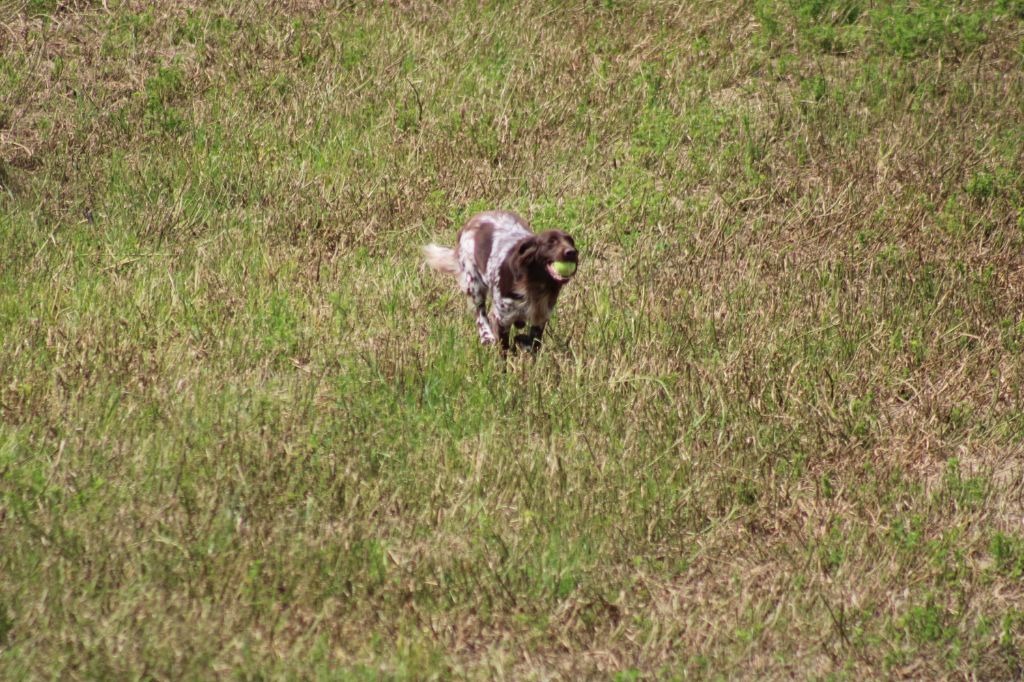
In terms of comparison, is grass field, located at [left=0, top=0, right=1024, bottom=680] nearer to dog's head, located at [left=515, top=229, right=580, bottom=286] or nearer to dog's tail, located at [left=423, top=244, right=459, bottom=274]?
dog's tail, located at [left=423, top=244, right=459, bottom=274]

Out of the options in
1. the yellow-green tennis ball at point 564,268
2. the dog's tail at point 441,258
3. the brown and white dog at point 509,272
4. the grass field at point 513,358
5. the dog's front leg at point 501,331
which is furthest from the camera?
the dog's tail at point 441,258

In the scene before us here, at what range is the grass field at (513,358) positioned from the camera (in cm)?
480

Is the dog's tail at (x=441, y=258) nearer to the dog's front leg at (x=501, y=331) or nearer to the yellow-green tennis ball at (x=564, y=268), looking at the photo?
the dog's front leg at (x=501, y=331)

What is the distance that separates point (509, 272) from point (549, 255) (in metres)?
0.28

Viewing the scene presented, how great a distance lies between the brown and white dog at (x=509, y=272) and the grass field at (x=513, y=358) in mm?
205

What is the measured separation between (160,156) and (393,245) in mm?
2059

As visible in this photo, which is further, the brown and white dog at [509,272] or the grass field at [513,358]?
the brown and white dog at [509,272]

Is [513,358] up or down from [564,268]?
down

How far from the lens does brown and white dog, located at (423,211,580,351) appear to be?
6.12 m

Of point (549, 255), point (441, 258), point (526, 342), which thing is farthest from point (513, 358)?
point (441, 258)

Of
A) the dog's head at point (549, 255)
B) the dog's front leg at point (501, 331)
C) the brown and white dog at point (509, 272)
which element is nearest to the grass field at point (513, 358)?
the dog's front leg at point (501, 331)

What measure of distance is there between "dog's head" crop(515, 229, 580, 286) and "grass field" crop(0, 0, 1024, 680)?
53 cm

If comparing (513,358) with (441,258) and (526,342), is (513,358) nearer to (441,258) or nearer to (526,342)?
(526,342)

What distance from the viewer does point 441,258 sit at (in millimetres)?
7379
